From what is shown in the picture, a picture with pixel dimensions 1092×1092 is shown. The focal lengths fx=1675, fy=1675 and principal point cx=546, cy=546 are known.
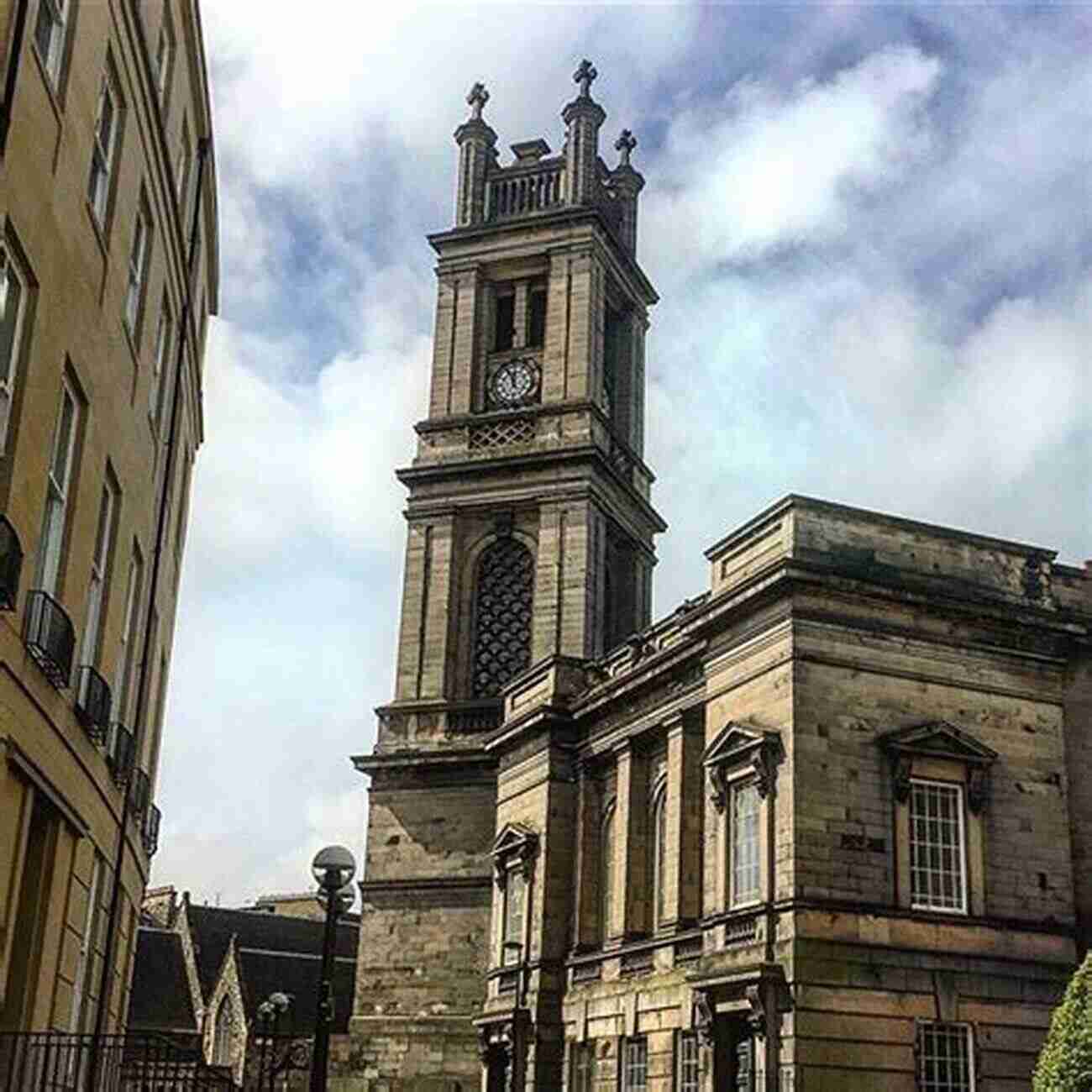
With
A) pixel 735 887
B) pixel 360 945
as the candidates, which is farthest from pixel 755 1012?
pixel 360 945

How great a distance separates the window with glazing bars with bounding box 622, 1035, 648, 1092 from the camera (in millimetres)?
30672

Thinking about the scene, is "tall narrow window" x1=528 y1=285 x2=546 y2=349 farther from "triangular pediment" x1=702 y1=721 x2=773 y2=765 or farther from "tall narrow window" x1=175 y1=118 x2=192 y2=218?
"tall narrow window" x1=175 y1=118 x2=192 y2=218

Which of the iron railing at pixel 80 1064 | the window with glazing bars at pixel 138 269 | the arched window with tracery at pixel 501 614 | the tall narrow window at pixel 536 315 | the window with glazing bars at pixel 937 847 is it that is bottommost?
the iron railing at pixel 80 1064

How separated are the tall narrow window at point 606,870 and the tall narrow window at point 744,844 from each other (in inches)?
261

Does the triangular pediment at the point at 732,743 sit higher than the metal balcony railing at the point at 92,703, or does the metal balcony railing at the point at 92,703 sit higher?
the triangular pediment at the point at 732,743

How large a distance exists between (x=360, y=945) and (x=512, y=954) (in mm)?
7914

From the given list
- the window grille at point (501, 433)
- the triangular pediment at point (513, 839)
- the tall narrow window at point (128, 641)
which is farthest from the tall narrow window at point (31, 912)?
the window grille at point (501, 433)

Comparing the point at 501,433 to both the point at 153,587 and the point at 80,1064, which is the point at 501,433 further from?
the point at 80,1064

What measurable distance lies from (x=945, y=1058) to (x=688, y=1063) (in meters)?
5.27

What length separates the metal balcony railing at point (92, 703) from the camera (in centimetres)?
1636

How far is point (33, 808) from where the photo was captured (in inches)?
570

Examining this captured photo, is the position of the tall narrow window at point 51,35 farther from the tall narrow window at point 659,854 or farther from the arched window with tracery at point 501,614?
the arched window with tracery at point 501,614

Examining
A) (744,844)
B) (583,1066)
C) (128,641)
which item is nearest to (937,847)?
(744,844)

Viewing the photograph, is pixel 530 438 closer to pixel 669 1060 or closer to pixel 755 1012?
pixel 669 1060
